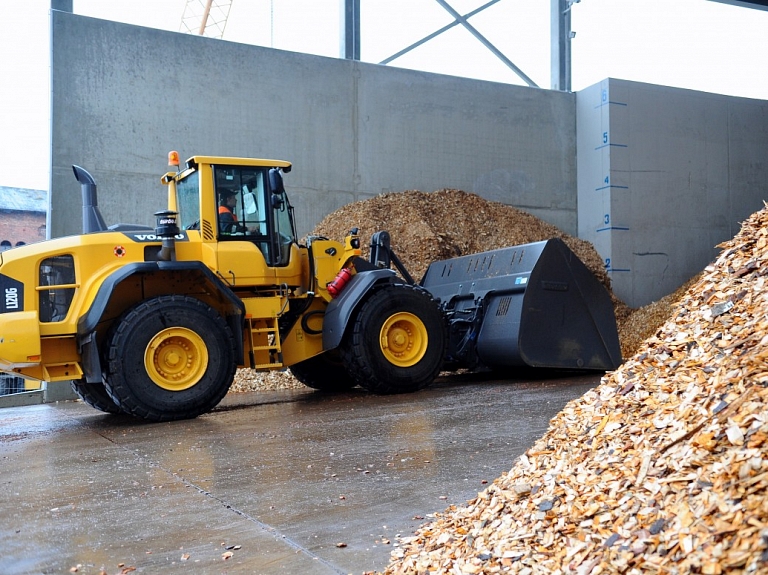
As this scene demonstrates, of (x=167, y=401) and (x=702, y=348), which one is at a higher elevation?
(x=702, y=348)

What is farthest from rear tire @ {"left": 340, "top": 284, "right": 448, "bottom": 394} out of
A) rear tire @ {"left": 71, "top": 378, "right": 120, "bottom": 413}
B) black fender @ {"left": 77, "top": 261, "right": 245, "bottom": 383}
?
rear tire @ {"left": 71, "top": 378, "right": 120, "bottom": 413}

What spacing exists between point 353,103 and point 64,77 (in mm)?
4239

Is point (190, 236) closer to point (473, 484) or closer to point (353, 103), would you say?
point (473, 484)

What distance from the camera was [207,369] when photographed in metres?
6.77

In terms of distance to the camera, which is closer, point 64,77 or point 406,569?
point 406,569

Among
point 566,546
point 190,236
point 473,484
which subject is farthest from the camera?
point 190,236

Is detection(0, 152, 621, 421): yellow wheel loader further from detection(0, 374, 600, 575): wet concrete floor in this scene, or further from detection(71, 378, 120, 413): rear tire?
detection(0, 374, 600, 575): wet concrete floor

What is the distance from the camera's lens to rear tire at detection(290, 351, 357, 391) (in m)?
8.70

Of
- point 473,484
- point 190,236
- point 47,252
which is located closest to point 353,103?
point 190,236

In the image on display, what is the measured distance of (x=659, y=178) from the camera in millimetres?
14922

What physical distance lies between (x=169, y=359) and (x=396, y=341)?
226 cm

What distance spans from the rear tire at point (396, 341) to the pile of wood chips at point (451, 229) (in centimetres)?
394

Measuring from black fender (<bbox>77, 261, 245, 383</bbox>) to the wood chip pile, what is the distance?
3934 mm

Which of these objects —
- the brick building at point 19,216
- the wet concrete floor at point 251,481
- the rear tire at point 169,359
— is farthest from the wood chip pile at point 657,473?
the brick building at point 19,216
